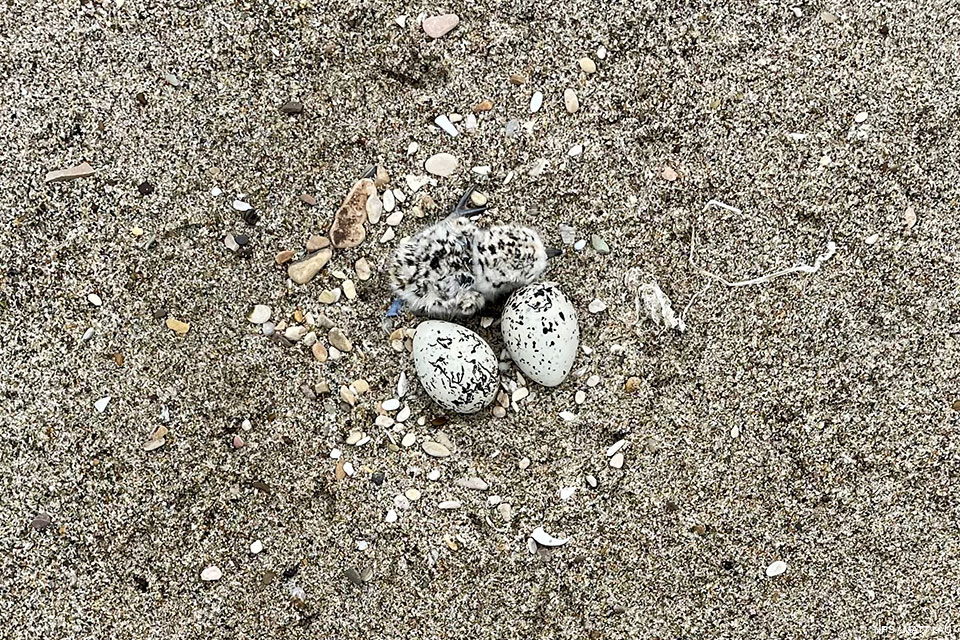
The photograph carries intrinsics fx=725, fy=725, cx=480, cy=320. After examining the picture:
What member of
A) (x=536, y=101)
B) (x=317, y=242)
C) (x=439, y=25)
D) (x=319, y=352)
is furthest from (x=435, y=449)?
(x=439, y=25)

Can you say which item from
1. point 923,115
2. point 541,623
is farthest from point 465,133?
point 541,623

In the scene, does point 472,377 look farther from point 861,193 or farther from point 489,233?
point 861,193

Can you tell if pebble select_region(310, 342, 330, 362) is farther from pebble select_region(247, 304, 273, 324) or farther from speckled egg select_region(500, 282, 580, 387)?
speckled egg select_region(500, 282, 580, 387)

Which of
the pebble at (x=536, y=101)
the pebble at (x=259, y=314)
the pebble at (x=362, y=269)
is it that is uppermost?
the pebble at (x=536, y=101)

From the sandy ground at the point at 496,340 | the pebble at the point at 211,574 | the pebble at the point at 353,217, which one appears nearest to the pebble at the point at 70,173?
the sandy ground at the point at 496,340

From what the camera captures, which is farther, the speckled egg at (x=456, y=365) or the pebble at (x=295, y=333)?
the pebble at (x=295, y=333)

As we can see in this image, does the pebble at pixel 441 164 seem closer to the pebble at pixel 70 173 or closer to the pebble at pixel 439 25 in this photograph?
the pebble at pixel 439 25

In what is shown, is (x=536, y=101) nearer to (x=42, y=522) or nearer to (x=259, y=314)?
(x=259, y=314)
